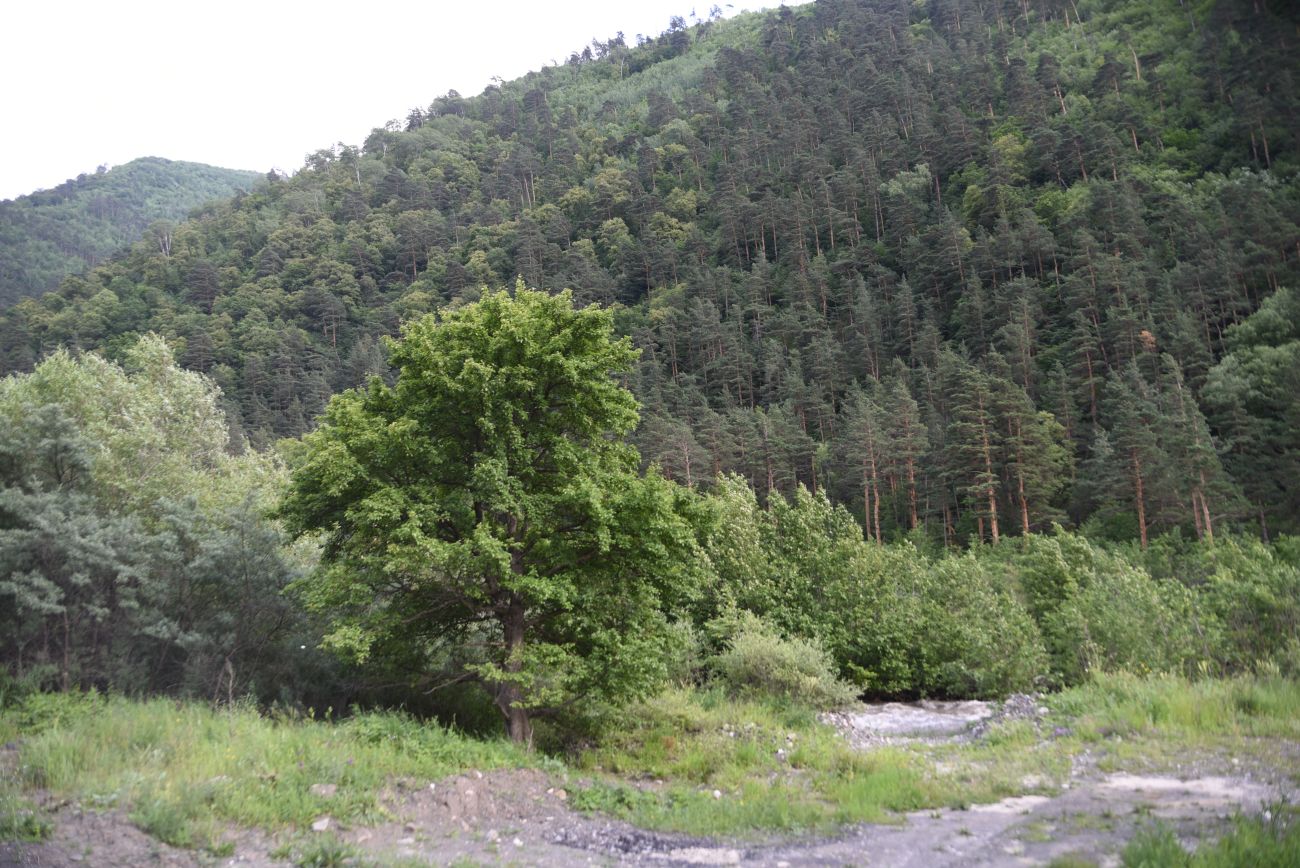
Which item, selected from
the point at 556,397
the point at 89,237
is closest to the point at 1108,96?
the point at 556,397

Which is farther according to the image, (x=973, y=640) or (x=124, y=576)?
(x=973, y=640)

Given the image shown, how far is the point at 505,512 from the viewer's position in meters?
16.0

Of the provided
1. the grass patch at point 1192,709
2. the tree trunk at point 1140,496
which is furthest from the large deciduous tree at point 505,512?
the tree trunk at point 1140,496

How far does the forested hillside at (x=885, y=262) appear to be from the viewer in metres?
39.5

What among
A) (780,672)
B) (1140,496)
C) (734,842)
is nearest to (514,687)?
(734,842)

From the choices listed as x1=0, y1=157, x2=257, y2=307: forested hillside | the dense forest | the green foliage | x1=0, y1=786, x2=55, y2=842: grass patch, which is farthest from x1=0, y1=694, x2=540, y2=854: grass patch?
x1=0, y1=157, x2=257, y2=307: forested hillside

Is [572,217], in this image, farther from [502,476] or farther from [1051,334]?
[502,476]

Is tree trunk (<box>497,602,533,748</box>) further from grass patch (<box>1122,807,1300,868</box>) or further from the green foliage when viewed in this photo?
grass patch (<box>1122,807,1300,868</box>)

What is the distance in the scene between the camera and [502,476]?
15.3 metres

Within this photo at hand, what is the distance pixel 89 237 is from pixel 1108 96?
18891cm

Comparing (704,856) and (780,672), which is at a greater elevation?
(704,856)

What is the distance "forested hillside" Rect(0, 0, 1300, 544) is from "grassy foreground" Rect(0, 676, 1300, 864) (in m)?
5.47

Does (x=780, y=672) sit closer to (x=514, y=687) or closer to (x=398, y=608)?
(x=514, y=687)

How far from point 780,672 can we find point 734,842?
10.8 metres
